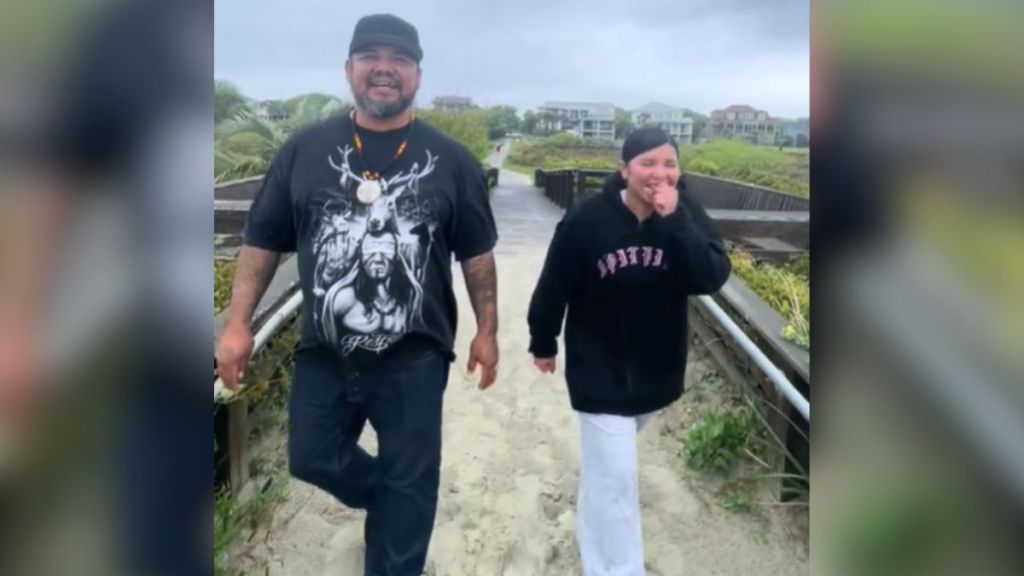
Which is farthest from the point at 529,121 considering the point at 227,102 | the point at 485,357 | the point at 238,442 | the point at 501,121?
the point at 238,442

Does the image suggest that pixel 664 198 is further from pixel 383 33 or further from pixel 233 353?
pixel 233 353

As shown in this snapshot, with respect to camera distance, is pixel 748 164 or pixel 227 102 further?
pixel 748 164

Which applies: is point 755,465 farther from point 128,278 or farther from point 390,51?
point 128,278

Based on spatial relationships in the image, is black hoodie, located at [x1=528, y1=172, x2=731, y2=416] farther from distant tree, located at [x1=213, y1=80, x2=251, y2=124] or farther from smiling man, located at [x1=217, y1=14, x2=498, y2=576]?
distant tree, located at [x1=213, y1=80, x2=251, y2=124]

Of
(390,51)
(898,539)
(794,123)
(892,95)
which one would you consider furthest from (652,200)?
(898,539)

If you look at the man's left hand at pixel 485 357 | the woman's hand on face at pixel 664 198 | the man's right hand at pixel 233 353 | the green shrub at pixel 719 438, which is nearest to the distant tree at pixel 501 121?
the woman's hand on face at pixel 664 198

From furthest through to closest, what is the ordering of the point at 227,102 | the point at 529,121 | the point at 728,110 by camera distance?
the point at 529,121 → the point at 728,110 → the point at 227,102

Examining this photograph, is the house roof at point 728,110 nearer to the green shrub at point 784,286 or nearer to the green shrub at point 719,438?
the green shrub at point 784,286

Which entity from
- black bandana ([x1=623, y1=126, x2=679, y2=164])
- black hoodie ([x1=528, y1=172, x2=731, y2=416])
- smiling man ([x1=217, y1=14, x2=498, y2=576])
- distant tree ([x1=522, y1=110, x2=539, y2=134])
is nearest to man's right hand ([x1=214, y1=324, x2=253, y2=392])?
smiling man ([x1=217, y1=14, x2=498, y2=576])

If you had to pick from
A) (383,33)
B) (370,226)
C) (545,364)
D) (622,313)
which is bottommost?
(545,364)

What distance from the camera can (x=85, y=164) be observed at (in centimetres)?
140

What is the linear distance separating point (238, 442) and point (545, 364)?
0.73 m

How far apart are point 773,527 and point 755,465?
0.14 metres

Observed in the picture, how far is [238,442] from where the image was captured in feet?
6.09
